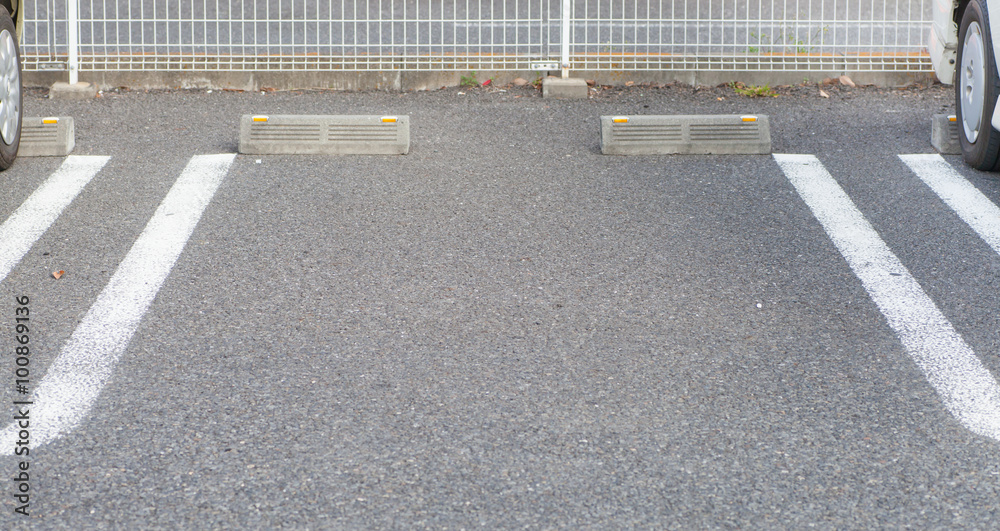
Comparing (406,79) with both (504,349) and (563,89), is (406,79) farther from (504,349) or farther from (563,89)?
(504,349)

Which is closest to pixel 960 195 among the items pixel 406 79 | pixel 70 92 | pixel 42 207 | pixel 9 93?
pixel 406 79

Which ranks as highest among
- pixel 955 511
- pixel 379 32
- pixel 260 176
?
pixel 379 32

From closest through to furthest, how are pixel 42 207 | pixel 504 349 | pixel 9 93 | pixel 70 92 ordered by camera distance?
pixel 504 349, pixel 42 207, pixel 9 93, pixel 70 92

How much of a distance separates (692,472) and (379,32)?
680 cm

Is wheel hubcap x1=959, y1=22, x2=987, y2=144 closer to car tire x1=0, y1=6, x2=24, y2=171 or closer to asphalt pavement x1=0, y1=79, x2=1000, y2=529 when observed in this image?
asphalt pavement x1=0, y1=79, x2=1000, y2=529

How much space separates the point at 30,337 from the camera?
3.69m

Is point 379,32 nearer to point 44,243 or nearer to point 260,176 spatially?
point 260,176

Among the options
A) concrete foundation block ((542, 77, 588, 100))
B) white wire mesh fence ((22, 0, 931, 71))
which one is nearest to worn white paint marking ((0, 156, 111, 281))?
white wire mesh fence ((22, 0, 931, 71))

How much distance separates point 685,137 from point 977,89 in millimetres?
1798

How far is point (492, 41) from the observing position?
8891mm

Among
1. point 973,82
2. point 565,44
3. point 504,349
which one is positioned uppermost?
point 565,44

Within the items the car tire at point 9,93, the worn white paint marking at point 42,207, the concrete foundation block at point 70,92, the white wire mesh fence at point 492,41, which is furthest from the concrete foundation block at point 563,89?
the car tire at point 9,93

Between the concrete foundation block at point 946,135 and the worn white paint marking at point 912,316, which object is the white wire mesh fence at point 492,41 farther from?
the worn white paint marking at point 912,316

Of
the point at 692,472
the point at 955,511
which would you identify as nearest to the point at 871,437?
the point at 955,511
